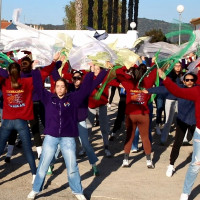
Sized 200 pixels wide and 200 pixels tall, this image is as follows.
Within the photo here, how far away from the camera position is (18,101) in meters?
7.09

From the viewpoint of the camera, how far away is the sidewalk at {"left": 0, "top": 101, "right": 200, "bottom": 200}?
22.3 ft

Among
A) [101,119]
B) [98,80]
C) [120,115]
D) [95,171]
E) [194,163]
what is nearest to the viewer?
[194,163]

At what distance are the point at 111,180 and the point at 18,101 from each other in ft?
6.00

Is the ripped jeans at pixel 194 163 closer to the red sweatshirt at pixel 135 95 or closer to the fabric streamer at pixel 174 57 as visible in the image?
the fabric streamer at pixel 174 57

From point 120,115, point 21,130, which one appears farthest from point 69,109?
point 120,115

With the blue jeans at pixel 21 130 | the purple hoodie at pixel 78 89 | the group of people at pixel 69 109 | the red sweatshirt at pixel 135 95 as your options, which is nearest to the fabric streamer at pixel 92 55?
the group of people at pixel 69 109

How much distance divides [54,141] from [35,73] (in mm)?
891

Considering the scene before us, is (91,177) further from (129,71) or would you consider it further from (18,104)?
(129,71)

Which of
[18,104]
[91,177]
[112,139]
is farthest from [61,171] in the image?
[112,139]

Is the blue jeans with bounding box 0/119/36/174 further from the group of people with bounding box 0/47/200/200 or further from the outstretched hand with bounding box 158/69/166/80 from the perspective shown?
the outstretched hand with bounding box 158/69/166/80

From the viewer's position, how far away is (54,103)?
20.6ft

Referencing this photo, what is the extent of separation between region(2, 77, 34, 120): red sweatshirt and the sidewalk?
3.31 ft

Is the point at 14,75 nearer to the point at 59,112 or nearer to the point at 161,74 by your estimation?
the point at 59,112

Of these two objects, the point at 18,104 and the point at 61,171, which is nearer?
the point at 18,104
